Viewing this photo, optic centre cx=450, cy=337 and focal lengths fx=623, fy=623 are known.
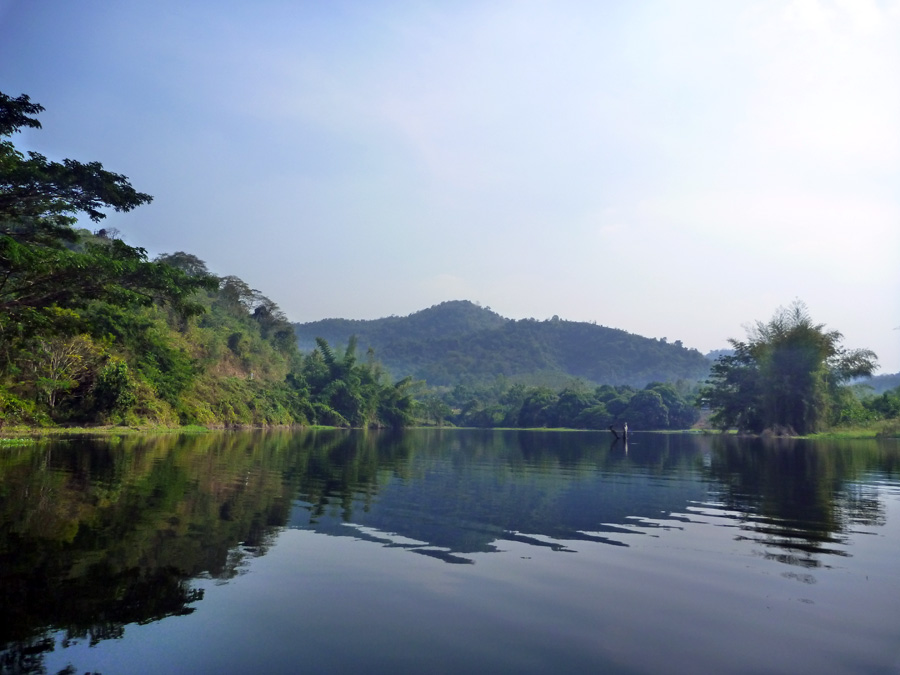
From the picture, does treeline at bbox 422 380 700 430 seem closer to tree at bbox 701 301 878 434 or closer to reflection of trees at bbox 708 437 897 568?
tree at bbox 701 301 878 434

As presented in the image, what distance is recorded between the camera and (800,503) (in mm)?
13609

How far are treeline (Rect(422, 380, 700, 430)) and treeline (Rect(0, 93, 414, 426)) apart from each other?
86.2 ft

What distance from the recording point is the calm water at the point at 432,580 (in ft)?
16.0

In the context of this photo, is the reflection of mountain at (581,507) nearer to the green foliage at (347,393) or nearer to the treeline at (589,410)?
the green foliage at (347,393)

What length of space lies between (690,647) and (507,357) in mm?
183764

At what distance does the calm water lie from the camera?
4883 millimetres

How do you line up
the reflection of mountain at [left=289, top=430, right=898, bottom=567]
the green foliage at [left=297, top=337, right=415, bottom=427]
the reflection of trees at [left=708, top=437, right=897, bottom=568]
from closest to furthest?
the reflection of trees at [left=708, top=437, right=897, bottom=568] < the reflection of mountain at [left=289, top=430, right=898, bottom=567] < the green foliage at [left=297, top=337, right=415, bottom=427]

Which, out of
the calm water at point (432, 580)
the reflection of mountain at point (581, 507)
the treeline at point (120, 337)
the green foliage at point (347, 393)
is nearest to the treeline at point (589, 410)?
the green foliage at point (347, 393)

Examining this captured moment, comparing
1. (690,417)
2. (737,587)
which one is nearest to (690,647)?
(737,587)

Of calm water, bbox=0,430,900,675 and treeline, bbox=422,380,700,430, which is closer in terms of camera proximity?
calm water, bbox=0,430,900,675

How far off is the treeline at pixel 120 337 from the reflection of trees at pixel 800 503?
54.8 ft

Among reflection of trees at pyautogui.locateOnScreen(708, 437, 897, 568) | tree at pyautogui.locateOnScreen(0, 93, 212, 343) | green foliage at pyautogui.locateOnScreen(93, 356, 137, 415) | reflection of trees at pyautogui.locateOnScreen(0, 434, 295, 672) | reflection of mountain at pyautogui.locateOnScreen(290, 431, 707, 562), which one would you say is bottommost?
reflection of trees at pyautogui.locateOnScreen(0, 434, 295, 672)

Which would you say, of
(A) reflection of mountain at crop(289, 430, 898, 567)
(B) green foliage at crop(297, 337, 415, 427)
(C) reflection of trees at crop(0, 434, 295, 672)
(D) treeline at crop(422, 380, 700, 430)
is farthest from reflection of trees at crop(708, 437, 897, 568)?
(D) treeline at crop(422, 380, 700, 430)

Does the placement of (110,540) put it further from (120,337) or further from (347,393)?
(347,393)
